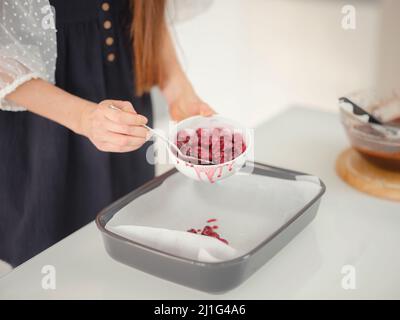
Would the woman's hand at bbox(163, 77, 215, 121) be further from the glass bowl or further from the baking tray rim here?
the glass bowl

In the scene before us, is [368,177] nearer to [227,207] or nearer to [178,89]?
[227,207]

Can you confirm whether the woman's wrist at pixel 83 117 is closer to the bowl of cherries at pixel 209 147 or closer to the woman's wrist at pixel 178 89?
the bowl of cherries at pixel 209 147

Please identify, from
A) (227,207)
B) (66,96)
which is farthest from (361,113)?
(66,96)

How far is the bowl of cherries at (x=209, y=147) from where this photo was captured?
2.59 ft

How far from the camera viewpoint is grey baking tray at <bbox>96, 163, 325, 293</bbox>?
70cm

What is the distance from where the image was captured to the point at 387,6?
6.40 feet

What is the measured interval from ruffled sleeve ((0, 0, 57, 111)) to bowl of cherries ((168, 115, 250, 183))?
0.25 m

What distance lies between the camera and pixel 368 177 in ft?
3.23

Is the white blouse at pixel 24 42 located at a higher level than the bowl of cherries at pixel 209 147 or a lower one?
→ higher

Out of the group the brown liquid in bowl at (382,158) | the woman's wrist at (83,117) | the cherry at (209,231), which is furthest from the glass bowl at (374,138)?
the woman's wrist at (83,117)

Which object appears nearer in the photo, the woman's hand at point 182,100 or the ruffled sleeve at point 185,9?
the woman's hand at point 182,100

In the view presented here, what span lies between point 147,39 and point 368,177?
482 mm

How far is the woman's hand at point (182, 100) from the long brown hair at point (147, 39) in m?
0.05

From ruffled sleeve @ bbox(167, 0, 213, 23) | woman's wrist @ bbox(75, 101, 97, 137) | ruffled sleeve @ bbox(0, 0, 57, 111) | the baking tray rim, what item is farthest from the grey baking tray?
ruffled sleeve @ bbox(167, 0, 213, 23)
